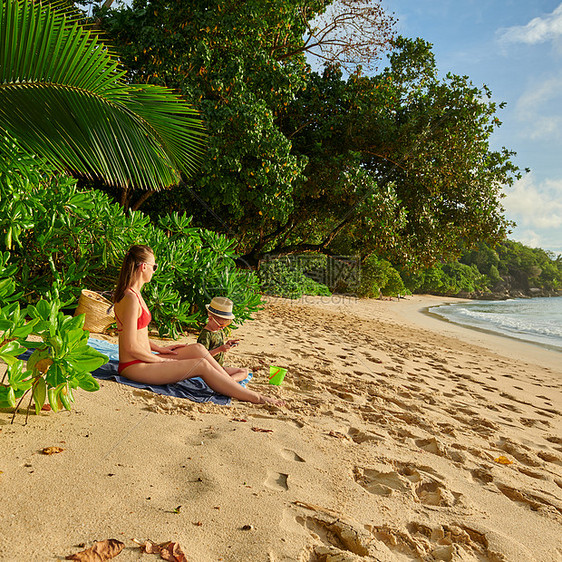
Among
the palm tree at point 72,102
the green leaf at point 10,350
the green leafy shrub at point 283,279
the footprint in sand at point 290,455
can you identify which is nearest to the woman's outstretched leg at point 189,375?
the footprint in sand at point 290,455

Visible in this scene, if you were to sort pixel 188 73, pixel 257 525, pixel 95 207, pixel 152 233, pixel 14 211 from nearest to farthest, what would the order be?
1. pixel 257 525
2. pixel 14 211
3. pixel 95 207
4. pixel 152 233
5. pixel 188 73

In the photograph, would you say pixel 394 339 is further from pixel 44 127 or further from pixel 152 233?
pixel 44 127

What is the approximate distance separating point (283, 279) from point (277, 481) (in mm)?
13778

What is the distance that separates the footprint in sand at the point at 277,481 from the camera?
187 cm

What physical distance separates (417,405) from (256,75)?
7.88 meters

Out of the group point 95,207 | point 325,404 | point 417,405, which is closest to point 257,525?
point 325,404

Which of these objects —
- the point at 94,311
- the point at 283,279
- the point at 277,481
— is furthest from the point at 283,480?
the point at 283,279

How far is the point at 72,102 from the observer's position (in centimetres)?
283

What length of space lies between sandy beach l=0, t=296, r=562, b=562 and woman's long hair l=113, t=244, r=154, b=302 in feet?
2.55

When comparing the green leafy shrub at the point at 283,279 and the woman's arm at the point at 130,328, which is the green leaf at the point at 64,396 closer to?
the woman's arm at the point at 130,328

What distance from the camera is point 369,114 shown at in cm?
987

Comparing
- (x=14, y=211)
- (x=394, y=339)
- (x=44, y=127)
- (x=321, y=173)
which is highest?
(x=321, y=173)

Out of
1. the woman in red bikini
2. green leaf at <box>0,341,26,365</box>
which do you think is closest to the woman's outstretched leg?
the woman in red bikini

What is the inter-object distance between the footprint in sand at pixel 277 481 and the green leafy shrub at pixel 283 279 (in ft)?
39.4
